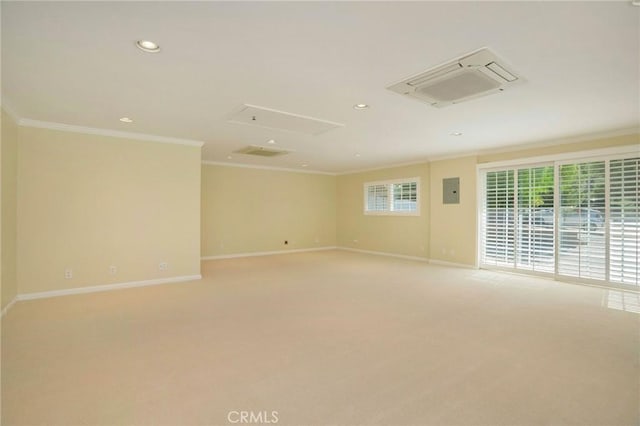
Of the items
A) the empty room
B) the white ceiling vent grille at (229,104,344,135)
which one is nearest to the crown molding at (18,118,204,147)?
the empty room

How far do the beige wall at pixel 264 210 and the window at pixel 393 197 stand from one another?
1.47m

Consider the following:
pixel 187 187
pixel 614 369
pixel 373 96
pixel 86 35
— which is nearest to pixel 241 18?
pixel 86 35

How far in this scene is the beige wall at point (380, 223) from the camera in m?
7.42

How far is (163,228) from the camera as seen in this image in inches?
202

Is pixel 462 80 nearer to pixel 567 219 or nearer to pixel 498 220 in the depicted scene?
pixel 567 219

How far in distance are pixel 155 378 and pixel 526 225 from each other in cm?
601

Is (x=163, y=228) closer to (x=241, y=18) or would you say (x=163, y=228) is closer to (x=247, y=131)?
(x=247, y=131)

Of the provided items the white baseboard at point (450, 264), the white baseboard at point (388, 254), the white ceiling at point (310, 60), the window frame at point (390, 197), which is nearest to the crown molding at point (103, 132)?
the white ceiling at point (310, 60)

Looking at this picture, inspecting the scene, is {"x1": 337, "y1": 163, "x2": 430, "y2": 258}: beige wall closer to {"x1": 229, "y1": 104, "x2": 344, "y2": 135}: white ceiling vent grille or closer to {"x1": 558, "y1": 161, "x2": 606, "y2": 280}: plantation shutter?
{"x1": 558, "y1": 161, "x2": 606, "y2": 280}: plantation shutter

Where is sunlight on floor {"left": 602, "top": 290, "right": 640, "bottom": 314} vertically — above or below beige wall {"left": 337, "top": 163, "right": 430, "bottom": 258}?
below

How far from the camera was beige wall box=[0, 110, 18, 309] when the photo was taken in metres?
3.55

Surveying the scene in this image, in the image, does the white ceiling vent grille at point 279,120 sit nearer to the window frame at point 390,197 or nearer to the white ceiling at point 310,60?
the white ceiling at point 310,60

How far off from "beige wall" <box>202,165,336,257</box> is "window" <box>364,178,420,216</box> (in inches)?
58.1

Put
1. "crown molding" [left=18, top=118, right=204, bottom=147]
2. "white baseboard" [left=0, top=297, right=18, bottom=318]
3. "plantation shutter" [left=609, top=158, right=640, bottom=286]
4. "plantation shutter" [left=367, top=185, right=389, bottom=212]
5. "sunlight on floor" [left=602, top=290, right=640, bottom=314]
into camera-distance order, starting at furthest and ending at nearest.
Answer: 1. "plantation shutter" [left=367, top=185, right=389, bottom=212]
2. "plantation shutter" [left=609, top=158, right=640, bottom=286]
3. "crown molding" [left=18, top=118, right=204, bottom=147]
4. "sunlight on floor" [left=602, top=290, right=640, bottom=314]
5. "white baseboard" [left=0, top=297, right=18, bottom=318]
